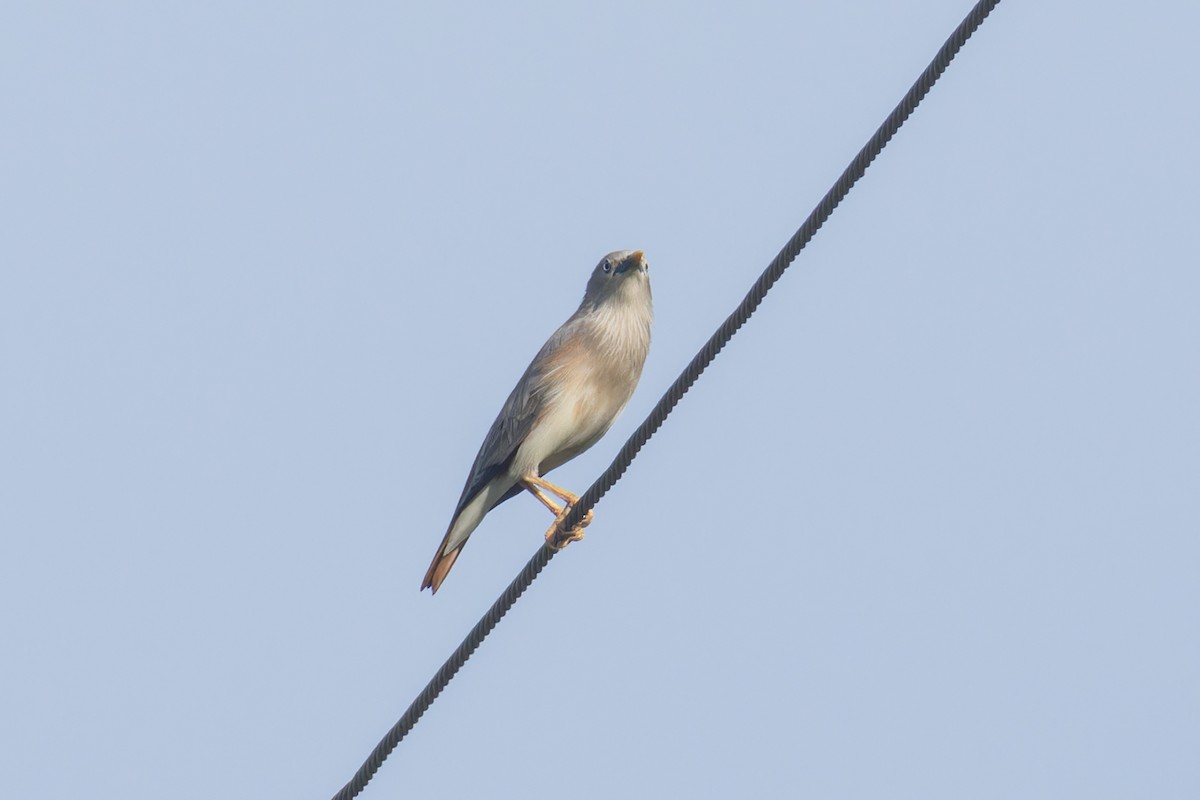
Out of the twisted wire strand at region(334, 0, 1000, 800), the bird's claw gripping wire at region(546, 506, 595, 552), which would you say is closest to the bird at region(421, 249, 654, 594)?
the bird's claw gripping wire at region(546, 506, 595, 552)

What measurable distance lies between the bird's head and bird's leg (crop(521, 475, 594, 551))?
1.09 metres

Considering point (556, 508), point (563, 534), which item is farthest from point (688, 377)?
point (556, 508)

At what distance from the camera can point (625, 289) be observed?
9789mm

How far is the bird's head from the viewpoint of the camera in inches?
385

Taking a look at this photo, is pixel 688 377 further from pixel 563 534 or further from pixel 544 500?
pixel 544 500

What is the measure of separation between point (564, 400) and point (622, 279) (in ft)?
2.63

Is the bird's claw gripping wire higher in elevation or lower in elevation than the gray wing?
lower

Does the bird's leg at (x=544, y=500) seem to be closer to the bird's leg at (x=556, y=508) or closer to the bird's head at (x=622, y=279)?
the bird's leg at (x=556, y=508)

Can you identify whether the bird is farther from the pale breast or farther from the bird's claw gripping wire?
the bird's claw gripping wire

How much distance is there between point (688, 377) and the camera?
248 inches

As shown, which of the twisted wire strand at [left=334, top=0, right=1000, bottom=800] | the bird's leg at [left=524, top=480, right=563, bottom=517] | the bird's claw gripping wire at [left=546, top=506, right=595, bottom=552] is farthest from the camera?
the bird's leg at [left=524, top=480, right=563, bottom=517]

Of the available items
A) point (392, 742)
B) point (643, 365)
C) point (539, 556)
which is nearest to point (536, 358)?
point (643, 365)

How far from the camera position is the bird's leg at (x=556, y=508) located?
8.45 m

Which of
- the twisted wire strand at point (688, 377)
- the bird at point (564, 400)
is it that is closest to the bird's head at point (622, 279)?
the bird at point (564, 400)
